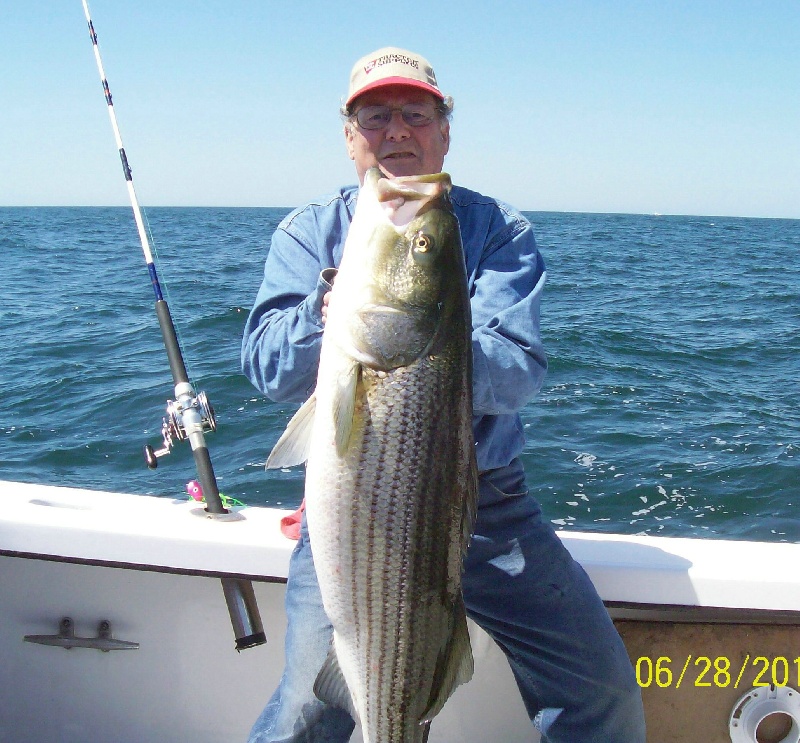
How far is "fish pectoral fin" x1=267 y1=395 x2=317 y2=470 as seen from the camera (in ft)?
6.68

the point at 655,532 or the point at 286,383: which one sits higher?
the point at 286,383

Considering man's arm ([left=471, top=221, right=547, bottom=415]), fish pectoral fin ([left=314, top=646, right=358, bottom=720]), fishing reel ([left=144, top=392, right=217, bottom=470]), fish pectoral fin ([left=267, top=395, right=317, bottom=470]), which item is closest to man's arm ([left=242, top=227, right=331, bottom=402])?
fish pectoral fin ([left=267, top=395, right=317, bottom=470])

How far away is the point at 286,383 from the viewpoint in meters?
2.26

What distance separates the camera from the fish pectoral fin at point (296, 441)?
204 centimetres

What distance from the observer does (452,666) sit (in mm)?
2090

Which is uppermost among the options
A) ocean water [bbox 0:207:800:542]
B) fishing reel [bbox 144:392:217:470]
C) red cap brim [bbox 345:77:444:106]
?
red cap brim [bbox 345:77:444:106]

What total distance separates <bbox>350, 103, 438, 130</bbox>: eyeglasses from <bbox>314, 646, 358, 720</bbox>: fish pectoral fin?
1.71 metres

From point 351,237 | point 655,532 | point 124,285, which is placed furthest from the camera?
point 124,285

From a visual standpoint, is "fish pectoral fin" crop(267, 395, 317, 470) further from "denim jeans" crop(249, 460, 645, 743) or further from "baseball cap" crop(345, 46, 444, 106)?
"baseball cap" crop(345, 46, 444, 106)

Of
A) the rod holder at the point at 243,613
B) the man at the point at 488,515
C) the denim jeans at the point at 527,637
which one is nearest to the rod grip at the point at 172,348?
the rod holder at the point at 243,613

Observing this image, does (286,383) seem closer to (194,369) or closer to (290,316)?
(290,316)

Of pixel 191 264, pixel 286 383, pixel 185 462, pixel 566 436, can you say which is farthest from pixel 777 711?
pixel 191 264

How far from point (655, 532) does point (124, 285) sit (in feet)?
54.5

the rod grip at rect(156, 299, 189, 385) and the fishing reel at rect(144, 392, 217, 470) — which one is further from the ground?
the rod grip at rect(156, 299, 189, 385)
